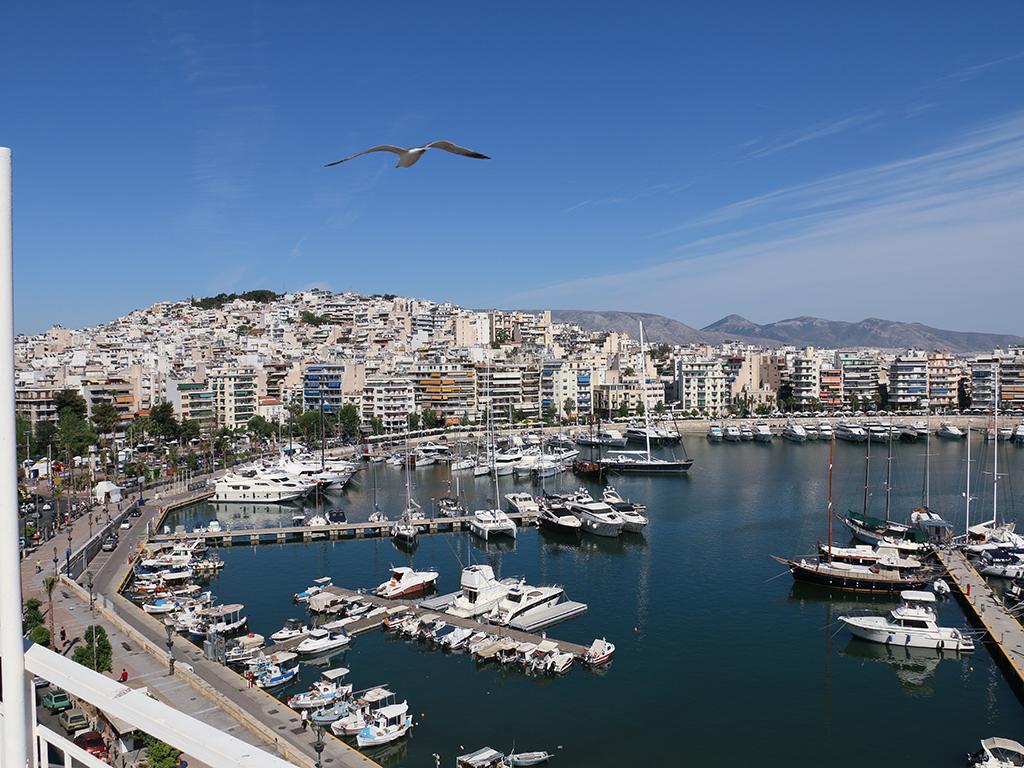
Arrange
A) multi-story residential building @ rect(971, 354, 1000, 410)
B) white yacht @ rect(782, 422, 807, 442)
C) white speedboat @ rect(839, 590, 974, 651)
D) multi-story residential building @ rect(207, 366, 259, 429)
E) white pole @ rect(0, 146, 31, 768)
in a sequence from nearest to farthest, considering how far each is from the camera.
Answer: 1. white pole @ rect(0, 146, 31, 768)
2. white speedboat @ rect(839, 590, 974, 651)
3. multi-story residential building @ rect(207, 366, 259, 429)
4. white yacht @ rect(782, 422, 807, 442)
5. multi-story residential building @ rect(971, 354, 1000, 410)

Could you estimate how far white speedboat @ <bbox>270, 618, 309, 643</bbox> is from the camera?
15.0 metres

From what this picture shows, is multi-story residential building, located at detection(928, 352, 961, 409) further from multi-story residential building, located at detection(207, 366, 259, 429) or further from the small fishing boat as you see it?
the small fishing boat

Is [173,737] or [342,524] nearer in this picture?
[173,737]

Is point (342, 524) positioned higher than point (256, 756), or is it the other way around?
point (256, 756)

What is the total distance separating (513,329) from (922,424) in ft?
139

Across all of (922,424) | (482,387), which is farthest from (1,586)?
(922,424)

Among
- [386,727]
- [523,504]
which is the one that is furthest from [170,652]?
[523,504]

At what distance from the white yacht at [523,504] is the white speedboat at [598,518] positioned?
1.91 meters

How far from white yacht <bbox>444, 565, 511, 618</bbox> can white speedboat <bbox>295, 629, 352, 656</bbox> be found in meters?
2.32

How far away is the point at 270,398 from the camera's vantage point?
166 ft

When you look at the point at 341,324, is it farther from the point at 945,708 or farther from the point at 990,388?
the point at 945,708

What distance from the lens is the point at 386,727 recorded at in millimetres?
11414

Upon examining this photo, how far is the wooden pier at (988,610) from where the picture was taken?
13633 mm

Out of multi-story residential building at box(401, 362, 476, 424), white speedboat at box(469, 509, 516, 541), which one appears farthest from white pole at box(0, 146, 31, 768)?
multi-story residential building at box(401, 362, 476, 424)
